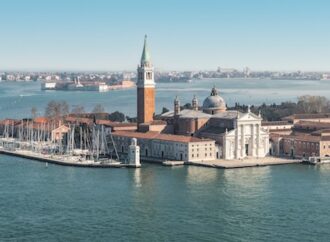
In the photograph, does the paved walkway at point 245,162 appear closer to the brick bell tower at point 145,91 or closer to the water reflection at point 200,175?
the water reflection at point 200,175

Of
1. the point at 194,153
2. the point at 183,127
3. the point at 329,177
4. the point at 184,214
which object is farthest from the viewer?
the point at 183,127

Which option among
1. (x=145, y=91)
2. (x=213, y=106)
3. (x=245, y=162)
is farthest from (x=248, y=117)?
(x=145, y=91)

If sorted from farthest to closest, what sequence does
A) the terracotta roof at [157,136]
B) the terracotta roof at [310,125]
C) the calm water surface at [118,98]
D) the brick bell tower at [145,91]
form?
the calm water surface at [118,98]
the brick bell tower at [145,91]
the terracotta roof at [310,125]
the terracotta roof at [157,136]

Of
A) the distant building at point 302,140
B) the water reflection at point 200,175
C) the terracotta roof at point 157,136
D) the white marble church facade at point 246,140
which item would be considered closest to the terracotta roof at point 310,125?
the distant building at point 302,140

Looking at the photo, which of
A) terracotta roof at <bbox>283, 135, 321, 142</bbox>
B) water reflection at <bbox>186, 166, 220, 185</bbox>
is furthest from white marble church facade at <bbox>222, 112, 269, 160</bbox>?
water reflection at <bbox>186, 166, 220, 185</bbox>

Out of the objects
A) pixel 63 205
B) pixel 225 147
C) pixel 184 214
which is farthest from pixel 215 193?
pixel 225 147

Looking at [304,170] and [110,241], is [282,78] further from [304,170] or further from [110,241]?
[110,241]
